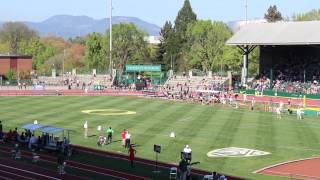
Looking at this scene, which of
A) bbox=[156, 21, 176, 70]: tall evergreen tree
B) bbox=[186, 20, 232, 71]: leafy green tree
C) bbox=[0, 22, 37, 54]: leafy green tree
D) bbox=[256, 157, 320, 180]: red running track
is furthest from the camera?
bbox=[0, 22, 37, 54]: leafy green tree

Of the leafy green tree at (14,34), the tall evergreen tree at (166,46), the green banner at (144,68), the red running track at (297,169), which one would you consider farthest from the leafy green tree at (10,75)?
the red running track at (297,169)

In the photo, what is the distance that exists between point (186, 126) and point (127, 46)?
3063 inches

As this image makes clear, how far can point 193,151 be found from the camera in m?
35.9

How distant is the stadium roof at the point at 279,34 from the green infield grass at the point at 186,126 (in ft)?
50.6

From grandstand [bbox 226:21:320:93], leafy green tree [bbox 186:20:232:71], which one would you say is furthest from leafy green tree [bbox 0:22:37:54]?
grandstand [bbox 226:21:320:93]

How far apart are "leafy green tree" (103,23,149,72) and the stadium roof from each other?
43.2 meters

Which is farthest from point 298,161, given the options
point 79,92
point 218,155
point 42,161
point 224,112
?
point 79,92

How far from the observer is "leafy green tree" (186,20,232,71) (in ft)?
361

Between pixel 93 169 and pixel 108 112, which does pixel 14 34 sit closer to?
pixel 108 112

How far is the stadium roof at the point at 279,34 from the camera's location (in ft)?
241

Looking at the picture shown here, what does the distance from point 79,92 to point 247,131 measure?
45320 millimetres

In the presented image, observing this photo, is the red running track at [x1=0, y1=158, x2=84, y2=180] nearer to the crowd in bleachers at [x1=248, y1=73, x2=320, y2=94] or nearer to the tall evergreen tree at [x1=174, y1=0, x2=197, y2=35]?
the crowd in bleachers at [x1=248, y1=73, x2=320, y2=94]

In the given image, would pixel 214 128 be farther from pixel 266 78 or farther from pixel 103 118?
pixel 266 78

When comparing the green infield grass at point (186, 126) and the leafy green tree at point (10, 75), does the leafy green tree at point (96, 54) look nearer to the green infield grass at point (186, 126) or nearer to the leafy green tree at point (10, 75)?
the leafy green tree at point (10, 75)
